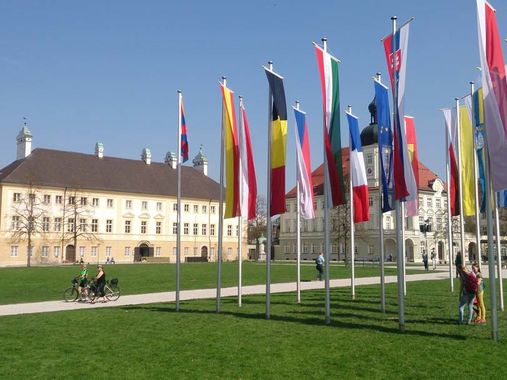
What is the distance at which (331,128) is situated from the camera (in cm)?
1598

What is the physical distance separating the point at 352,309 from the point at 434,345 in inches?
265

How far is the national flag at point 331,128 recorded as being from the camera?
52.3 feet

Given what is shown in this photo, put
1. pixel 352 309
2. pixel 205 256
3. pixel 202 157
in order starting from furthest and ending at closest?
pixel 202 157 → pixel 205 256 → pixel 352 309

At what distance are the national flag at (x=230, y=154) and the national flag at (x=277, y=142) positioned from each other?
6.45 feet

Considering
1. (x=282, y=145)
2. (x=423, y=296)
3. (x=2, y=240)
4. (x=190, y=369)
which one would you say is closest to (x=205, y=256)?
(x=2, y=240)

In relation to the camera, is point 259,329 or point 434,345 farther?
point 259,329

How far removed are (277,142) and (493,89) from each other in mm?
6538

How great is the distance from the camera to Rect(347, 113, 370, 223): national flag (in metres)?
20.4

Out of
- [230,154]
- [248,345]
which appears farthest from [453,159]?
[248,345]

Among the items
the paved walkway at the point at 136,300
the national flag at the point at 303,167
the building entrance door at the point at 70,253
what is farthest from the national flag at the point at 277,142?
the building entrance door at the point at 70,253

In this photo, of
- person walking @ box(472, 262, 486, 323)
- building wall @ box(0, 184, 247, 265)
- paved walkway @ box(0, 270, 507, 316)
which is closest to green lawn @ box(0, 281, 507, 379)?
person walking @ box(472, 262, 486, 323)

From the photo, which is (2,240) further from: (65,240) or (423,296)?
(423,296)

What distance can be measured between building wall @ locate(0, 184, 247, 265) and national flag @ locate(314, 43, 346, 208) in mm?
64713

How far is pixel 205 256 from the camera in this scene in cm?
9050
